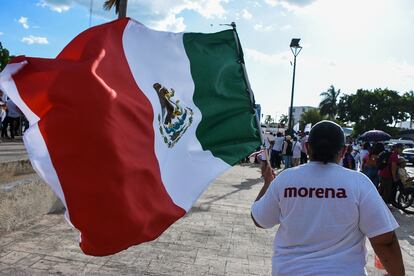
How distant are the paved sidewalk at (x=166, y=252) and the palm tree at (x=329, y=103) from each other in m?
105

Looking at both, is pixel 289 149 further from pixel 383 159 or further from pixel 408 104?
pixel 408 104

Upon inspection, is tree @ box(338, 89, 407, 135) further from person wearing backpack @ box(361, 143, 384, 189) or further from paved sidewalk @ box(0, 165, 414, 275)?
paved sidewalk @ box(0, 165, 414, 275)

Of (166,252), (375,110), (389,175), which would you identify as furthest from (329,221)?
(375,110)

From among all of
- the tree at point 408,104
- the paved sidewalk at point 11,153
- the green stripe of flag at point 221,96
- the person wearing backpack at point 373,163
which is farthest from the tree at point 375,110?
the green stripe of flag at point 221,96

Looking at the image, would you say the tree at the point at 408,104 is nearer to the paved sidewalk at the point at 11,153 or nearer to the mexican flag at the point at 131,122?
the paved sidewalk at the point at 11,153

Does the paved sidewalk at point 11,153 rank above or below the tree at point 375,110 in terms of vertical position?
above

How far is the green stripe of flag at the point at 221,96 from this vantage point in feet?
12.1

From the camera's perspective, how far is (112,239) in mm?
2707

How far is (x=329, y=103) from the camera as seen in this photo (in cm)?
11294

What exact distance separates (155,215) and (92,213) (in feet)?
1.34

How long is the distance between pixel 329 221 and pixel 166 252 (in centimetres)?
352

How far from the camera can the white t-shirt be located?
2.45 m

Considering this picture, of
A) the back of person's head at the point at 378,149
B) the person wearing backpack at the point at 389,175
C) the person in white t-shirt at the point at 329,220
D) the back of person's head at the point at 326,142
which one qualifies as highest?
the back of person's head at the point at 326,142

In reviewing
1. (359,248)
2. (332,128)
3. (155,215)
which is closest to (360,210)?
(359,248)
